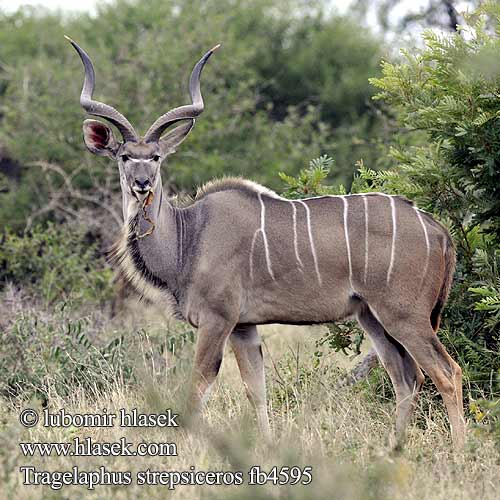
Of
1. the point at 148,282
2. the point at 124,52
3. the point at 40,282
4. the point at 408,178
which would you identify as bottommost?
the point at 40,282

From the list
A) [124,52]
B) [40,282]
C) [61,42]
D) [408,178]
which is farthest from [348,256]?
[61,42]

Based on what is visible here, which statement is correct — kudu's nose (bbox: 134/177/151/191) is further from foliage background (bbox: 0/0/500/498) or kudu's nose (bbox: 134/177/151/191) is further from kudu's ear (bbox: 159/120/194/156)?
foliage background (bbox: 0/0/500/498)

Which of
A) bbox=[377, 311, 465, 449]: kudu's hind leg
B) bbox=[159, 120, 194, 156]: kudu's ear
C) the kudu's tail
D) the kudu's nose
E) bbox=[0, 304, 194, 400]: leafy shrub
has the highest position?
bbox=[159, 120, 194, 156]: kudu's ear

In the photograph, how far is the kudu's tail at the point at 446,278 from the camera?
4395mm

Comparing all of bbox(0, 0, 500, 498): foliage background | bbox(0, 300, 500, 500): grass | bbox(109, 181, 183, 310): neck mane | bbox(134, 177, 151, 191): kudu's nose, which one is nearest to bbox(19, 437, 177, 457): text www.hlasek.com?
bbox(0, 300, 500, 500): grass

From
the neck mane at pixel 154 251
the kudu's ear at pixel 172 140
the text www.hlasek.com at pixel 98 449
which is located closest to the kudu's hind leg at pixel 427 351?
the neck mane at pixel 154 251

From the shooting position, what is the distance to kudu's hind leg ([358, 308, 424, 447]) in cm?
453

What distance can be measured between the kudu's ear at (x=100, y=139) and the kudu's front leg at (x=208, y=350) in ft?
3.05

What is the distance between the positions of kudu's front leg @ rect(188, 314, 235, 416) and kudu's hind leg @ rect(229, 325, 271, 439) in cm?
34

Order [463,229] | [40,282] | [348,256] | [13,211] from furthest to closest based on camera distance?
[13,211] → [40,282] → [463,229] → [348,256]

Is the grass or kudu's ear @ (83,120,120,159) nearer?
the grass

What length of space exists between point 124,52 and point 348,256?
6154 millimetres

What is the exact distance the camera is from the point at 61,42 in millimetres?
12078

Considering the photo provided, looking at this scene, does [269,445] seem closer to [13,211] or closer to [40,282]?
→ [40,282]
